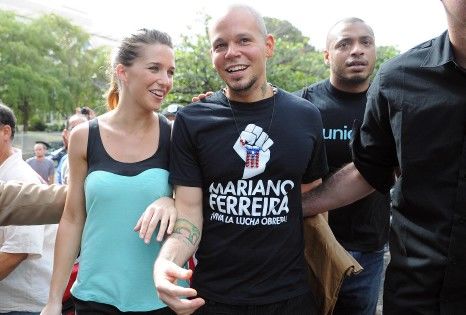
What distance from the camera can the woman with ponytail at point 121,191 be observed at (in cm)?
227

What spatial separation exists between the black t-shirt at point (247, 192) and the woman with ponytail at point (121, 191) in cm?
21

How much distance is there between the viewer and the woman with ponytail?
227cm

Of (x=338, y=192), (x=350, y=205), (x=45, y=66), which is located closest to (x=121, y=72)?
(x=338, y=192)

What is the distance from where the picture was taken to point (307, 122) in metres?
2.22

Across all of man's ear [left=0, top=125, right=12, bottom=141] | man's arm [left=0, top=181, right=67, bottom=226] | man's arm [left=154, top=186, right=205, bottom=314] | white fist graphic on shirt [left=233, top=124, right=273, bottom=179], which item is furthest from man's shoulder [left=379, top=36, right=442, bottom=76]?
man's ear [left=0, top=125, right=12, bottom=141]

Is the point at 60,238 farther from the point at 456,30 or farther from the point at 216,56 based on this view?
the point at 456,30

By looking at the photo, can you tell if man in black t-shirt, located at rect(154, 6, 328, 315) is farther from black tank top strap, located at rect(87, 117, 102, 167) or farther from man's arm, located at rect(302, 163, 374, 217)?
black tank top strap, located at rect(87, 117, 102, 167)

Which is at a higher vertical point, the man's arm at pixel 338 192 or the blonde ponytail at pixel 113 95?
the blonde ponytail at pixel 113 95

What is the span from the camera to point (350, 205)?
2.94 meters

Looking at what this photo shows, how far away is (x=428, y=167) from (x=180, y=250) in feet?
3.14

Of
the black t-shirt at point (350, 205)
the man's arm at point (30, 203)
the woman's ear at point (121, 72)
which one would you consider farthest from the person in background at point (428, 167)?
the man's arm at point (30, 203)

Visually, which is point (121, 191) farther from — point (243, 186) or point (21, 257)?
point (21, 257)

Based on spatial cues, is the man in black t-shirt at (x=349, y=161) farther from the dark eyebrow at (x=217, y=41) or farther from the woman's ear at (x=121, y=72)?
the woman's ear at (x=121, y=72)

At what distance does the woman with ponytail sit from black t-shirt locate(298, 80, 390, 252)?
1.00 m
